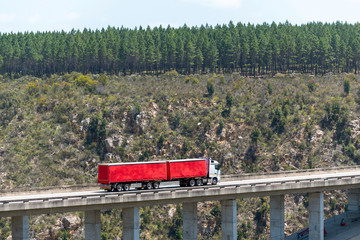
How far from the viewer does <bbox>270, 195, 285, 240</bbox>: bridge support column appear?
74062mm

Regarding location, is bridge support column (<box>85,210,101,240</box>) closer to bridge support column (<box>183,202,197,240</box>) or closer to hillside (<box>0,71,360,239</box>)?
bridge support column (<box>183,202,197,240</box>)

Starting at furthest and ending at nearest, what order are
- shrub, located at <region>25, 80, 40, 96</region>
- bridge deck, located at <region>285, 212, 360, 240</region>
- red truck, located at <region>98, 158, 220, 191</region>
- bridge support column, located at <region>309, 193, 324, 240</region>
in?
shrub, located at <region>25, 80, 40, 96</region>
bridge deck, located at <region>285, 212, 360, 240</region>
bridge support column, located at <region>309, 193, 324, 240</region>
red truck, located at <region>98, 158, 220, 191</region>

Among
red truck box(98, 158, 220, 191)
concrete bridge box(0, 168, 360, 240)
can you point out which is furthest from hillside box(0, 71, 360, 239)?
red truck box(98, 158, 220, 191)

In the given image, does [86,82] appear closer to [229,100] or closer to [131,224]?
[229,100]

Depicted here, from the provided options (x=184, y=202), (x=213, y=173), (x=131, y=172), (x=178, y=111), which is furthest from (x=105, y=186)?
(x=178, y=111)

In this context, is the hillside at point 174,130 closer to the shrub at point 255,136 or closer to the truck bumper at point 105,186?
the shrub at point 255,136

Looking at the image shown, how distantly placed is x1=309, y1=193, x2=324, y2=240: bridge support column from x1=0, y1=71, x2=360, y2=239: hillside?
131 ft

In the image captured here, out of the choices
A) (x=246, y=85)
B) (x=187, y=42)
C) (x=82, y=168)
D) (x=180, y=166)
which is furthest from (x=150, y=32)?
(x=180, y=166)

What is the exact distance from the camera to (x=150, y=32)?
18900 cm

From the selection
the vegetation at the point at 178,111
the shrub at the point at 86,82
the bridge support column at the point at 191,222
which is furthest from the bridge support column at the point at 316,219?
the shrub at the point at 86,82

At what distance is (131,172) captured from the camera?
218 feet

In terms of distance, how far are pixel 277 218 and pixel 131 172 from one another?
20.4 metres

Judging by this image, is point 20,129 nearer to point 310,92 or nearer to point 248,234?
point 248,234

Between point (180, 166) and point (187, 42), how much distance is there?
10899 cm
